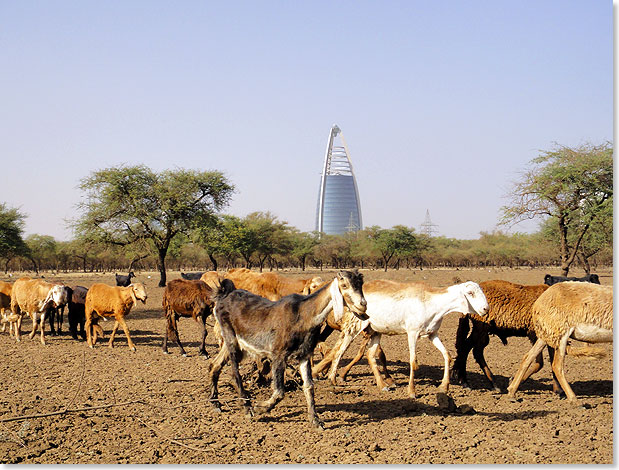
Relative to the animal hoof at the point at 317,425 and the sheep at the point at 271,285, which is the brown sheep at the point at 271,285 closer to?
the sheep at the point at 271,285

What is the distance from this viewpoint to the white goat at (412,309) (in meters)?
8.12

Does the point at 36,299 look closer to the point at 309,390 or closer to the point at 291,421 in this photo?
the point at 291,421

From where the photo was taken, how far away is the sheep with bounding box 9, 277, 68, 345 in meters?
13.1

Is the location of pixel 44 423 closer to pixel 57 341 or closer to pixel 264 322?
pixel 264 322

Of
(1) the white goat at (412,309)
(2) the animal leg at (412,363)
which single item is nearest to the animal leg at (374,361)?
(1) the white goat at (412,309)

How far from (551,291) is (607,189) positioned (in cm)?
1738

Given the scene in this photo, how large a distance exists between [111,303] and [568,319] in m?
9.59

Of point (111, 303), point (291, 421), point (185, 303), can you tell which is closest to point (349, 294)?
point (291, 421)

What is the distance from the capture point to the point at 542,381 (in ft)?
29.6

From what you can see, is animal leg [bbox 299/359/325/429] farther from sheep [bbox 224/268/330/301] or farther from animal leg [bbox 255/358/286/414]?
sheep [bbox 224/268/330/301]

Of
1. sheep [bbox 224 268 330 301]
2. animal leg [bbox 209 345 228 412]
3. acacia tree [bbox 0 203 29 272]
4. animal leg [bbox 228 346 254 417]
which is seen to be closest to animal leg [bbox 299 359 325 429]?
animal leg [bbox 228 346 254 417]

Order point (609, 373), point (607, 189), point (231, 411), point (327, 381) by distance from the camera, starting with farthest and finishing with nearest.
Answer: point (607, 189), point (609, 373), point (327, 381), point (231, 411)

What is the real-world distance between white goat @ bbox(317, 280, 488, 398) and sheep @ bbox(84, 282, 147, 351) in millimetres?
5787

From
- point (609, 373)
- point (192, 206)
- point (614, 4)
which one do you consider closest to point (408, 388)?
point (609, 373)
